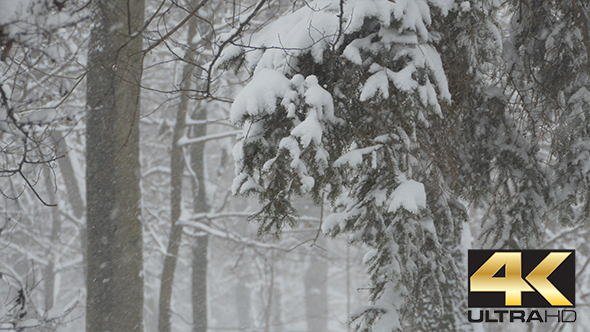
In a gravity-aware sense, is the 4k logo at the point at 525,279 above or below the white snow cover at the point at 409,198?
below

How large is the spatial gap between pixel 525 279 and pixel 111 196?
161 inches

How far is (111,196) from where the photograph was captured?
464cm

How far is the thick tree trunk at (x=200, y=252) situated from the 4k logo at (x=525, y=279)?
23.4 ft

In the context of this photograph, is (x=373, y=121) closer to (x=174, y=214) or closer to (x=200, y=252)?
(x=174, y=214)

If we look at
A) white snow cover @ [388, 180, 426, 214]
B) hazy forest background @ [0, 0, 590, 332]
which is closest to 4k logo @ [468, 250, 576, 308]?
hazy forest background @ [0, 0, 590, 332]

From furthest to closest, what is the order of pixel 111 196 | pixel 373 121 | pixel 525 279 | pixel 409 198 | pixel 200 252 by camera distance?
pixel 200 252 → pixel 111 196 → pixel 525 279 → pixel 373 121 → pixel 409 198

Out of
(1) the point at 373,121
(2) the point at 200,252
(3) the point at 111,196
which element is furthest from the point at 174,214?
(1) the point at 373,121

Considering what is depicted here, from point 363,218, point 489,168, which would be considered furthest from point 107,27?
point 489,168

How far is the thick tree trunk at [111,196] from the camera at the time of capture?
15.0 ft

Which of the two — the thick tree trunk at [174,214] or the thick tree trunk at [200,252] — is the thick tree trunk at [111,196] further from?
the thick tree trunk at [200,252]

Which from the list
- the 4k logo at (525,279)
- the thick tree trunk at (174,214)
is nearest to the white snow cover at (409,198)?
the 4k logo at (525,279)

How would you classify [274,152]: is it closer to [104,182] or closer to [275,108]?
[275,108]

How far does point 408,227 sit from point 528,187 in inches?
62.5

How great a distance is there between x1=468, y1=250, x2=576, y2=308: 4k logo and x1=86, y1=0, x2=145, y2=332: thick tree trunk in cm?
346
